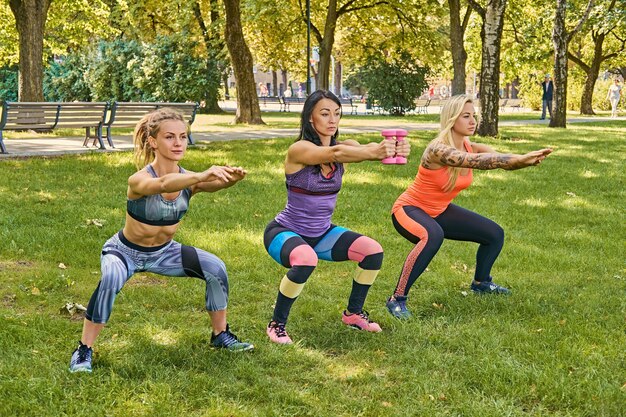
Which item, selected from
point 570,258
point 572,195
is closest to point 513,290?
point 570,258

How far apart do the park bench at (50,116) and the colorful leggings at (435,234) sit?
964 cm

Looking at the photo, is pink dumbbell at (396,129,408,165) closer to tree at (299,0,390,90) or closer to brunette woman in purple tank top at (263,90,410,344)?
brunette woman in purple tank top at (263,90,410,344)

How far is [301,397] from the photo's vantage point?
Result: 388cm

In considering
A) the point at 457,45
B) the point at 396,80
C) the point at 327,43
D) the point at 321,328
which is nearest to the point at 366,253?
the point at 321,328

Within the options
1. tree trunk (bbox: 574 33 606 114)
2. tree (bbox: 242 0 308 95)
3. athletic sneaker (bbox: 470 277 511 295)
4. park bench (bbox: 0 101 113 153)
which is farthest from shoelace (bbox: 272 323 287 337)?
tree trunk (bbox: 574 33 606 114)

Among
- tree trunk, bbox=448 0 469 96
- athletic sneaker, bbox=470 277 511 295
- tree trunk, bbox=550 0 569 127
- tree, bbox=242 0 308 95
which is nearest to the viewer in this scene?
athletic sneaker, bbox=470 277 511 295

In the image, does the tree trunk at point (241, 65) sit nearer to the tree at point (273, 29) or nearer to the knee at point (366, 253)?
the tree at point (273, 29)

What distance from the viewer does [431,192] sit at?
5.61m

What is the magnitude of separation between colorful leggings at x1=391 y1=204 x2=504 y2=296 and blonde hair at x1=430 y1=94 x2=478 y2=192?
275 mm

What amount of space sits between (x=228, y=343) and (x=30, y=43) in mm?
16386

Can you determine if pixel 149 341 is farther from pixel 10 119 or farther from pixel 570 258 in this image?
pixel 10 119

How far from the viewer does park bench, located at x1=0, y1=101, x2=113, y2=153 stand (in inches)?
521

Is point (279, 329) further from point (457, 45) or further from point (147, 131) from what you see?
point (457, 45)

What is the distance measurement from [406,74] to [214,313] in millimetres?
30802
